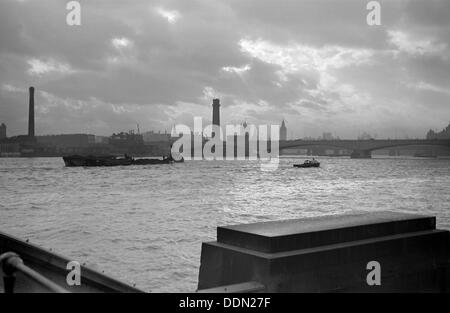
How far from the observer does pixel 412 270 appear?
23.2ft

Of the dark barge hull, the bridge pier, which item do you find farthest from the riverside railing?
the bridge pier

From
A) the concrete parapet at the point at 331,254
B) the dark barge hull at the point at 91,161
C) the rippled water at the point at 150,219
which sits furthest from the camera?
the dark barge hull at the point at 91,161

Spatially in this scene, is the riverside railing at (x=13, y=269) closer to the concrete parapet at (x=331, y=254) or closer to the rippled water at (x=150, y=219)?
the concrete parapet at (x=331, y=254)

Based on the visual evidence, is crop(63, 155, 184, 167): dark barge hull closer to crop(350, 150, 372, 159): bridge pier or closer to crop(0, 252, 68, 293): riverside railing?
crop(350, 150, 372, 159): bridge pier

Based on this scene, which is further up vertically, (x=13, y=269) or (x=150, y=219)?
(x=13, y=269)

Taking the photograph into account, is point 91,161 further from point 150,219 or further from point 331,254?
point 331,254

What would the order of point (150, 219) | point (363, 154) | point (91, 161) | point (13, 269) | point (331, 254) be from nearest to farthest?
1. point (13, 269)
2. point (331, 254)
3. point (150, 219)
4. point (91, 161)
5. point (363, 154)

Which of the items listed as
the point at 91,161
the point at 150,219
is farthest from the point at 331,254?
the point at 91,161

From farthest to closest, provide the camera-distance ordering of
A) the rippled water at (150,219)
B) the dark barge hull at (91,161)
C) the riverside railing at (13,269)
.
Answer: the dark barge hull at (91,161), the rippled water at (150,219), the riverside railing at (13,269)

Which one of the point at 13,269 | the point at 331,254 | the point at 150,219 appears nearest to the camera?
the point at 13,269

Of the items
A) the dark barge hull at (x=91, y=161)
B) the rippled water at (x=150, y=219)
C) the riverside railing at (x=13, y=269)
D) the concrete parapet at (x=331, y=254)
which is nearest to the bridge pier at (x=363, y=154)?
the dark barge hull at (x=91, y=161)

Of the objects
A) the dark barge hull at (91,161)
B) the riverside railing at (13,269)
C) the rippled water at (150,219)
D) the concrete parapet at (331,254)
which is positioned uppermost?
the riverside railing at (13,269)
